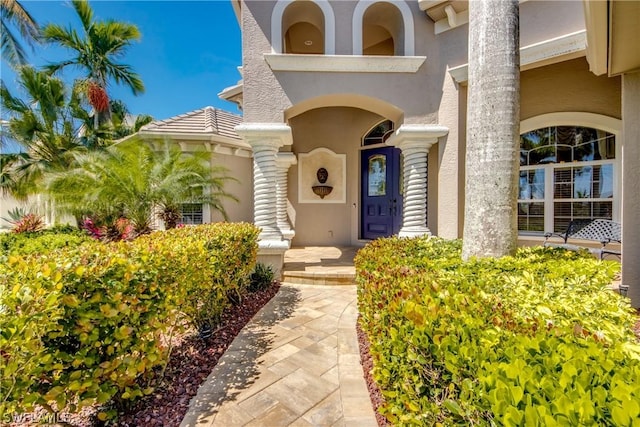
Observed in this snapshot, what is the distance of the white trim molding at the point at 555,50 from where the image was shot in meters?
4.71

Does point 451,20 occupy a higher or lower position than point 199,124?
higher

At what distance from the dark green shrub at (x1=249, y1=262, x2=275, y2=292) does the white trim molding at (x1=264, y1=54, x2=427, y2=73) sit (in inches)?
162

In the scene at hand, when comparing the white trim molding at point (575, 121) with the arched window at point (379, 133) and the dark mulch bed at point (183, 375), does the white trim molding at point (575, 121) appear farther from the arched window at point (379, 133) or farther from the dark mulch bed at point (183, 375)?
the dark mulch bed at point (183, 375)

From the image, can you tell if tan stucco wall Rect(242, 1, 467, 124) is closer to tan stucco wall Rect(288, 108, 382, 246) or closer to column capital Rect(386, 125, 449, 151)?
column capital Rect(386, 125, 449, 151)

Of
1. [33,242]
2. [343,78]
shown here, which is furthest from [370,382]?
[33,242]

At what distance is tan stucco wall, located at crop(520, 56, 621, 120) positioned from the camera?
565 cm

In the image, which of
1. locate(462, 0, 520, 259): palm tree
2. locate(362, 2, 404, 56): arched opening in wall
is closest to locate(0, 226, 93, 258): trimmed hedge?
locate(462, 0, 520, 259): palm tree

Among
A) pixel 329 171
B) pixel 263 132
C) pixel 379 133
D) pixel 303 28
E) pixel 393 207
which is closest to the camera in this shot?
pixel 263 132

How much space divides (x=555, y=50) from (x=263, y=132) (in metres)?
5.43

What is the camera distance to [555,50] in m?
4.92

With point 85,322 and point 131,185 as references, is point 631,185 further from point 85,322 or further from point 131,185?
point 131,185

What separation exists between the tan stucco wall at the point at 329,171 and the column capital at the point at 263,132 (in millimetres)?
3290

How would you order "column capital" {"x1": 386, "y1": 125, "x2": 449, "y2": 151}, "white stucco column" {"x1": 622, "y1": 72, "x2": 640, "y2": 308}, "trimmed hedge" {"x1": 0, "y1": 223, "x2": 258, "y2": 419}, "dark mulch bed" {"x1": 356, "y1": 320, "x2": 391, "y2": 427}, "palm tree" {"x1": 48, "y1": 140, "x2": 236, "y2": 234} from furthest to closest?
"palm tree" {"x1": 48, "y1": 140, "x2": 236, "y2": 234} → "column capital" {"x1": 386, "y1": 125, "x2": 449, "y2": 151} → "white stucco column" {"x1": 622, "y1": 72, "x2": 640, "y2": 308} → "dark mulch bed" {"x1": 356, "y1": 320, "x2": 391, "y2": 427} → "trimmed hedge" {"x1": 0, "y1": 223, "x2": 258, "y2": 419}

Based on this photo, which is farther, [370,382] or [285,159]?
[285,159]
